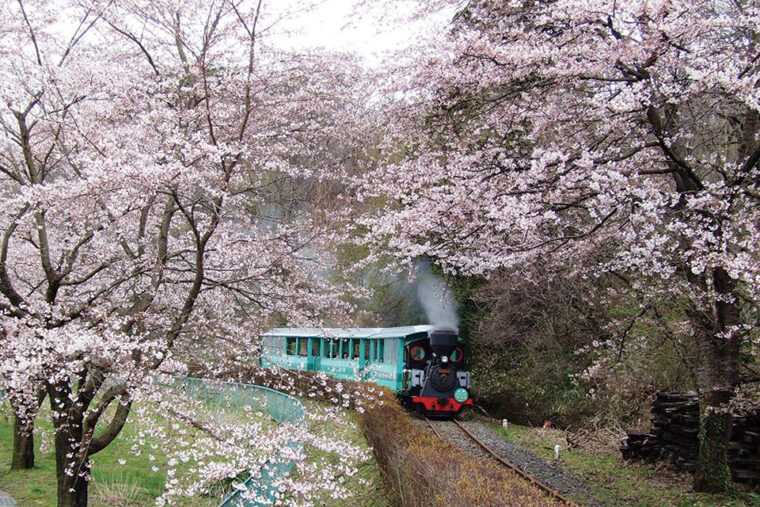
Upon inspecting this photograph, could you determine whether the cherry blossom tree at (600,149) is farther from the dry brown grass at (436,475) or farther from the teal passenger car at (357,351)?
the teal passenger car at (357,351)

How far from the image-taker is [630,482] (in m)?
9.53

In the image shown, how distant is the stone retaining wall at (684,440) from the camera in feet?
28.5

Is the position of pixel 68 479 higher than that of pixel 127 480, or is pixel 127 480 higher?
pixel 68 479

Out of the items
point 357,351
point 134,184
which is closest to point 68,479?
point 134,184

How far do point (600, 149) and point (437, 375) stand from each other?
8.39 meters

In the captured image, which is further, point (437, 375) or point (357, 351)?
point (357, 351)

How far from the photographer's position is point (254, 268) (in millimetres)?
8375

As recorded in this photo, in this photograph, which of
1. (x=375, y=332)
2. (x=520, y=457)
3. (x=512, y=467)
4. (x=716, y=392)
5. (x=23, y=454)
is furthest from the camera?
(x=375, y=332)

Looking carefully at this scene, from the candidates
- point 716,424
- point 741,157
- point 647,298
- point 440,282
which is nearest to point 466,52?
point 741,157

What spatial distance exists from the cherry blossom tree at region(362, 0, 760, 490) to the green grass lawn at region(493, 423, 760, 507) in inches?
16.2

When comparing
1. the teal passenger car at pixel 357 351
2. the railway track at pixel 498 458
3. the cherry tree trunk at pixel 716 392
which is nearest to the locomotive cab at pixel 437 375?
the teal passenger car at pixel 357 351

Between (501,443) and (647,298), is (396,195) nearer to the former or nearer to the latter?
(647,298)

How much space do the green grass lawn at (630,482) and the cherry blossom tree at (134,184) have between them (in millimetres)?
4560

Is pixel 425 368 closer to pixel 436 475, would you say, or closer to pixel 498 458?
pixel 498 458
